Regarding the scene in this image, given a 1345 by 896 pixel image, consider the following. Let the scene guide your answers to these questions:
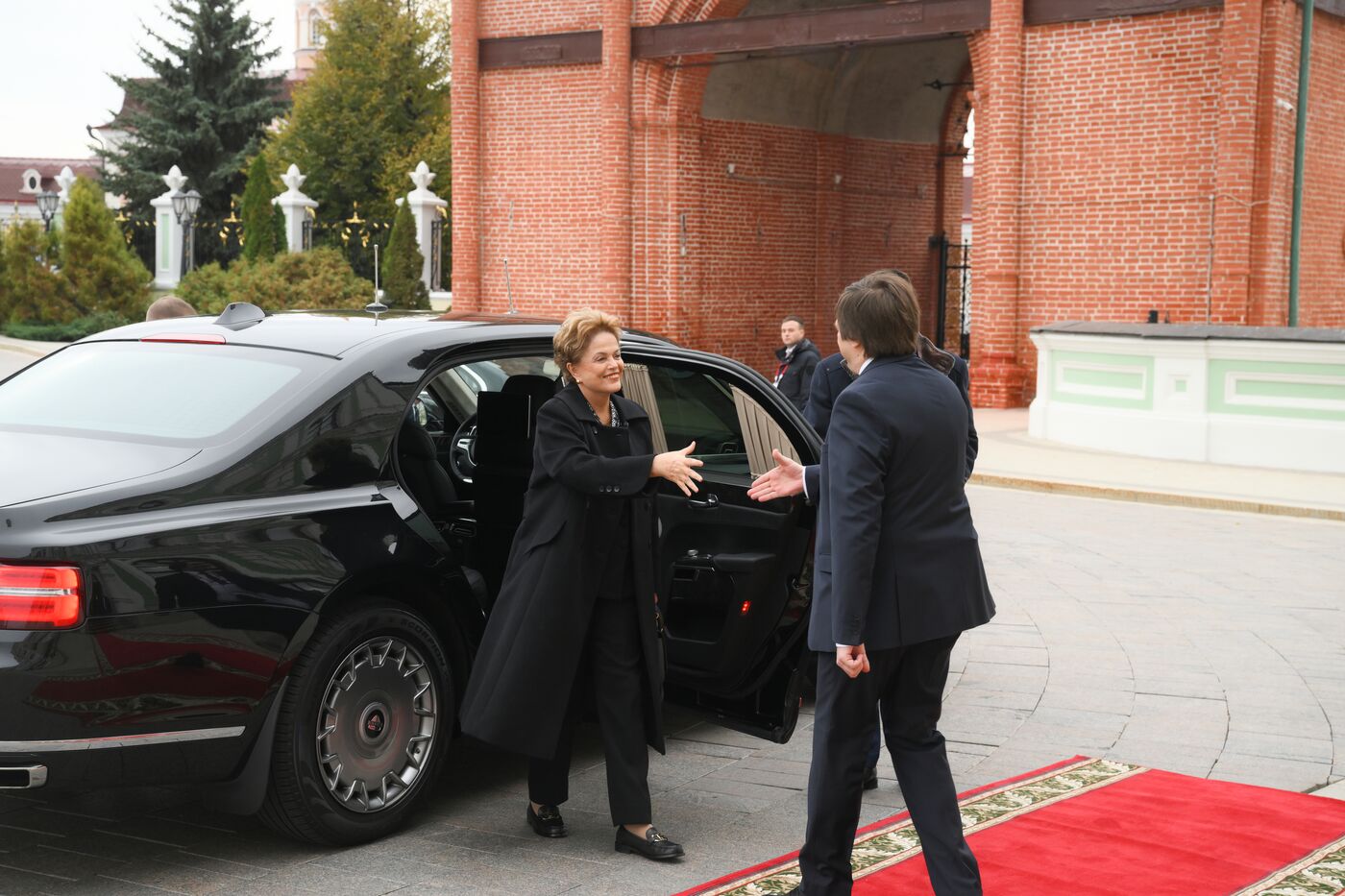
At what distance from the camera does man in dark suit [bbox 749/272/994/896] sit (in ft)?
13.6

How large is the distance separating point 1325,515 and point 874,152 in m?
18.3

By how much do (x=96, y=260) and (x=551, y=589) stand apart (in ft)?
118

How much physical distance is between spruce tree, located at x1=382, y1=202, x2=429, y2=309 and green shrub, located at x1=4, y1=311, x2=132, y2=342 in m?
6.64

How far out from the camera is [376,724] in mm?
4965

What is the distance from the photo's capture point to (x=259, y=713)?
4570 mm

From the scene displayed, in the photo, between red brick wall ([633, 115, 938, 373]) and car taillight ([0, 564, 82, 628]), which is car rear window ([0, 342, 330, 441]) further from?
red brick wall ([633, 115, 938, 373])

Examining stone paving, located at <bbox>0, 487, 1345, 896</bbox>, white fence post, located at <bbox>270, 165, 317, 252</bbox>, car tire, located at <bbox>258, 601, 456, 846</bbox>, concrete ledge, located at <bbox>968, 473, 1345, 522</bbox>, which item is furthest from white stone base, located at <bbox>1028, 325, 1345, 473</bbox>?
white fence post, located at <bbox>270, 165, 317, 252</bbox>

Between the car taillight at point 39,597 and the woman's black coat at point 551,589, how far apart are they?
1.28 metres

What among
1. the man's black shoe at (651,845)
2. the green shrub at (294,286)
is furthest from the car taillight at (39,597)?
the green shrub at (294,286)

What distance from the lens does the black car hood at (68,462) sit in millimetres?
4472

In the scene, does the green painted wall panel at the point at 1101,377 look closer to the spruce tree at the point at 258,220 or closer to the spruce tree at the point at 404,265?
the spruce tree at the point at 404,265

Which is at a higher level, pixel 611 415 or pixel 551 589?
pixel 611 415

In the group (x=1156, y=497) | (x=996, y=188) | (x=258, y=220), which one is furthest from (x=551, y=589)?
(x=258, y=220)

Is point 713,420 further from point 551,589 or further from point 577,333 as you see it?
point 551,589
